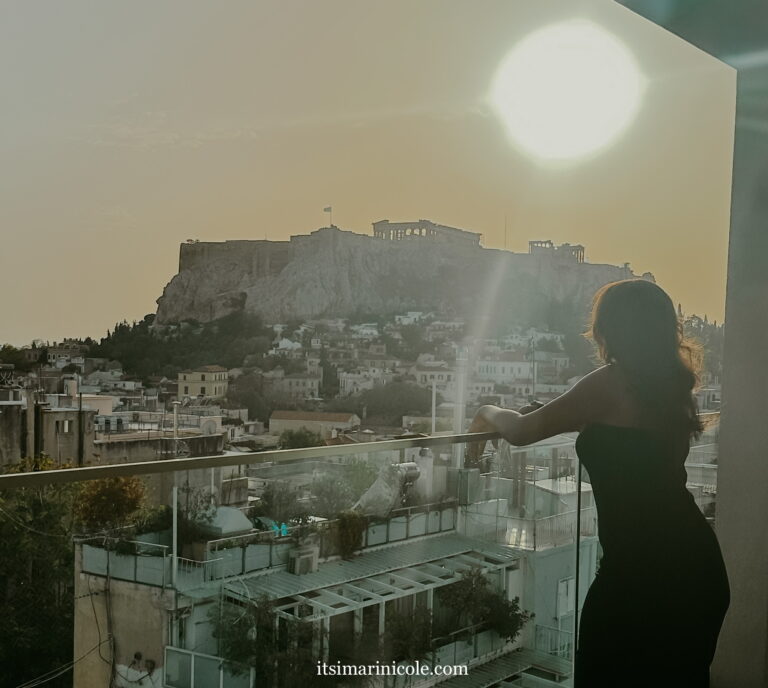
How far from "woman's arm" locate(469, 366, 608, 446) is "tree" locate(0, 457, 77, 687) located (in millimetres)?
1074

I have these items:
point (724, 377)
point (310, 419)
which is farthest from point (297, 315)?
point (724, 377)

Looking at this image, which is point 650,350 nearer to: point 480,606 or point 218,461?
point 480,606

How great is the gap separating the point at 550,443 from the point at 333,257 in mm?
16795

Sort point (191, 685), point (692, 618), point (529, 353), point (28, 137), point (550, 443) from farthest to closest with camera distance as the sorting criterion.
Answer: point (28, 137) < point (529, 353) < point (550, 443) < point (692, 618) < point (191, 685)

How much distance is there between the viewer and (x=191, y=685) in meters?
1.84

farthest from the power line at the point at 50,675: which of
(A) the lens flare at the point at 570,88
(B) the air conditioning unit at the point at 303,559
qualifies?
(A) the lens flare at the point at 570,88

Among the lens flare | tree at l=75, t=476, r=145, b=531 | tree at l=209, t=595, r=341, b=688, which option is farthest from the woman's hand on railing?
the lens flare

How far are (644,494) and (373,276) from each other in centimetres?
1494

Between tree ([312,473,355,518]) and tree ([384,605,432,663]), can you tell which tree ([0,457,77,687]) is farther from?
tree ([384,605,432,663])

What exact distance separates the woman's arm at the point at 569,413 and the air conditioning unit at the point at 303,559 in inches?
23.4

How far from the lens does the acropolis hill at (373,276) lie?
1579cm

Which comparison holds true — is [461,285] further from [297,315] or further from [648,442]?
[648,442]

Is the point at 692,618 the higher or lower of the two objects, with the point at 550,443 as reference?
lower

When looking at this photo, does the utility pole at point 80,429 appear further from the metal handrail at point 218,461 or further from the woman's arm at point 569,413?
the woman's arm at point 569,413
